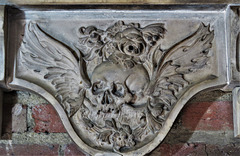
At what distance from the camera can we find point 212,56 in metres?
1.40

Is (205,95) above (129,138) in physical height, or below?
above

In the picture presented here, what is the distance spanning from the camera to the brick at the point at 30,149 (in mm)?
1412

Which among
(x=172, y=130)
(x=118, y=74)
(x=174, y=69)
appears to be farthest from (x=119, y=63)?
(x=172, y=130)

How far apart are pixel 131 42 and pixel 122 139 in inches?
13.6

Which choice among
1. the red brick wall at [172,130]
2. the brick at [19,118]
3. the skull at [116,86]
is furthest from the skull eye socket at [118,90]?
the brick at [19,118]

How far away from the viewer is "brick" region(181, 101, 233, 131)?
1431 millimetres

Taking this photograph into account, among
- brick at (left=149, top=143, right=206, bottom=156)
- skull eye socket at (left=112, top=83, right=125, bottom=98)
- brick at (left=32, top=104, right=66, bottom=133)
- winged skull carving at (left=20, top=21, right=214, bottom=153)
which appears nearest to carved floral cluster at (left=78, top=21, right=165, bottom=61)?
winged skull carving at (left=20, top=21, right=214, bottom=153)

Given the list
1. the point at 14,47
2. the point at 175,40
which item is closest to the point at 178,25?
the point at 175,40

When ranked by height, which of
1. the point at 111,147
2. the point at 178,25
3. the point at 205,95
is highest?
the point at 178,25

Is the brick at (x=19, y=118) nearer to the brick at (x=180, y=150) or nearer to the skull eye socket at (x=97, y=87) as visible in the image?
the skull eye socket at (x=97, y=87)

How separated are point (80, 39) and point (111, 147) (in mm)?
403

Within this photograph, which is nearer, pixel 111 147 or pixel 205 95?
pixel 111 147

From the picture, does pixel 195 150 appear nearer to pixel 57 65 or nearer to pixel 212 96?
pixel 212 96

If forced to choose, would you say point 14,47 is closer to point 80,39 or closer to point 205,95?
point 80,39
